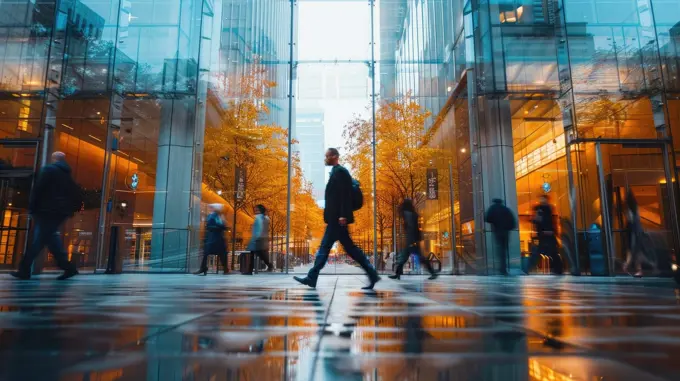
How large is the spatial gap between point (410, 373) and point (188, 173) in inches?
642

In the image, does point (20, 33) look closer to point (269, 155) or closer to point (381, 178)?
point (269, 155)

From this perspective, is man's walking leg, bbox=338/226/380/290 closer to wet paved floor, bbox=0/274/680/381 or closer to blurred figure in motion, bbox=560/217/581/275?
wet paved floor, bbox=0/274/680/381

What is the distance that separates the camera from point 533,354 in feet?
4.98

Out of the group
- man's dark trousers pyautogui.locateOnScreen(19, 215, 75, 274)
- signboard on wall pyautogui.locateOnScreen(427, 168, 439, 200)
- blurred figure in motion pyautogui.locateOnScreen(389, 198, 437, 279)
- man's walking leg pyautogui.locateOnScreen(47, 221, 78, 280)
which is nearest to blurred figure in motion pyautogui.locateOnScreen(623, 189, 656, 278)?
blurred figure in motion pyautogui.locateOnScreen(389, 198, 437, 279)

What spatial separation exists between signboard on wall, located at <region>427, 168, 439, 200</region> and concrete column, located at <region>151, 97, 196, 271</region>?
9661mm

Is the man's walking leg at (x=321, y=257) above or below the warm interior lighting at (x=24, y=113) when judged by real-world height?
below

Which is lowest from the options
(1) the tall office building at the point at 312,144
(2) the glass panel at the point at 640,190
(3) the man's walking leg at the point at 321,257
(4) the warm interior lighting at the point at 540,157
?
(3) the man's walking leg at the point at 321,257

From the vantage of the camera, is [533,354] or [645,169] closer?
[533,354]

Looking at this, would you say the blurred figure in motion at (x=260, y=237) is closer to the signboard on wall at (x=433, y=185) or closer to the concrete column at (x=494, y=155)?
Result: the concrete column at (x=494, y=155)

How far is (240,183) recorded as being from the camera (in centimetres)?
1786

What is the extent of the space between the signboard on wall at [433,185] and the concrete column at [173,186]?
9661 millimetres

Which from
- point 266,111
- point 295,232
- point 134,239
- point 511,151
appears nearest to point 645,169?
point 511,151

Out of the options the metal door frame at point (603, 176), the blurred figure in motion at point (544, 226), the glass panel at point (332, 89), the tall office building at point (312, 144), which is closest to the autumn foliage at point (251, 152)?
the glass panel at point (332, 89)

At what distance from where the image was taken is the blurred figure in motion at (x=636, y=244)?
12.3 meters
